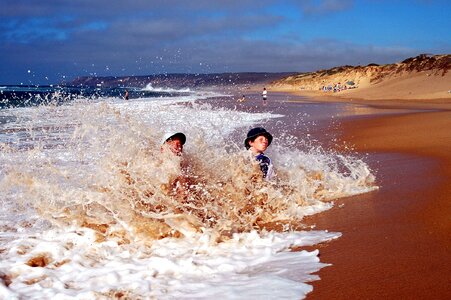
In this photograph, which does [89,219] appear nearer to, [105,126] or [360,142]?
[105,126]

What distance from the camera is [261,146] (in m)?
5.98

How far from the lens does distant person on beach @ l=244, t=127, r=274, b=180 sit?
5863 mm

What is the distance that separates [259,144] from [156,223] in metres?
1.95

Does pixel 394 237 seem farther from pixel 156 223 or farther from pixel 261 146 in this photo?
pixel 261 146

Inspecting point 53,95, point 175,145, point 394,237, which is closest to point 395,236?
point 394,237

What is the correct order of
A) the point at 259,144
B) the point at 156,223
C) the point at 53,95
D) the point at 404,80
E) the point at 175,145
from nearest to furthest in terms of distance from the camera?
the point at 156,223 < the point at 175,145 < the point at 259,144 < the point at 53,95 < the point at 404,80

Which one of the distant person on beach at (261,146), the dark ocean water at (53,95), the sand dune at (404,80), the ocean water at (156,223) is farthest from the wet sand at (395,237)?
the sand dune at (404,80)

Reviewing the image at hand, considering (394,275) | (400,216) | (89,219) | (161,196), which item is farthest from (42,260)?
(400,216)

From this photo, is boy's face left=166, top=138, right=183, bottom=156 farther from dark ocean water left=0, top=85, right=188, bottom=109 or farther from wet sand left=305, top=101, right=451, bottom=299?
wet sand left=305, top=101, right=451, bottom=299

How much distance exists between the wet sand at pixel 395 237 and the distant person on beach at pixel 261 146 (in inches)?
36.9

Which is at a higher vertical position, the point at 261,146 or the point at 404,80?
the point at 404,80

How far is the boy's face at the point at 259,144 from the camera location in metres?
5.93

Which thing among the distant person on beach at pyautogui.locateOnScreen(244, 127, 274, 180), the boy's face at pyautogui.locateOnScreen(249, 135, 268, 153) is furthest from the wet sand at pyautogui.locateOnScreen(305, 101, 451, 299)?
the boy's face at pyautogui.locateOnScreen(249, 135, 268, 153)

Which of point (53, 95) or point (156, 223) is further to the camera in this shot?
point (53, 95)
